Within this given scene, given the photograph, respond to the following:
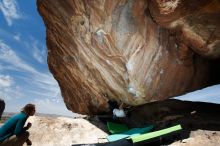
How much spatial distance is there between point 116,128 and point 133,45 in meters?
3.35

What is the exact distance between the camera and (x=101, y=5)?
1112cm

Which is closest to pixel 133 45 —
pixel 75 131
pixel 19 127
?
pixel 75 131

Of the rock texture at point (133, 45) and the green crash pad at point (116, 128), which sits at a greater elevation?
the rock texture at point (133, 45)

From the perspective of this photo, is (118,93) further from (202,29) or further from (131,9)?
(202,29)

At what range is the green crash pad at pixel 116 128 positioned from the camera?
11555mm

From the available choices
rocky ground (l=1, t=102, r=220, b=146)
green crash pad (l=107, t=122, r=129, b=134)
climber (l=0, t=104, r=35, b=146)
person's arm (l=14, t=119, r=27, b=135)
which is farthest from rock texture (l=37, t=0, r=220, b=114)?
person's arm (l=14, t=119, r=27, b=135)

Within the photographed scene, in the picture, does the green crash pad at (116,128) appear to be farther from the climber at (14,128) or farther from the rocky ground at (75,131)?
the climber at (14,128)

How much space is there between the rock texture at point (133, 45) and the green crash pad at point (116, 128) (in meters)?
1.23

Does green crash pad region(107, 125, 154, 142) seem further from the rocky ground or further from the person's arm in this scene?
the person's arm

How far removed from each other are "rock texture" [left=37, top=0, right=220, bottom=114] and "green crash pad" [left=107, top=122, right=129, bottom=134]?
1.23 m

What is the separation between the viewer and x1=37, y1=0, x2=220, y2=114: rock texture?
10266 mm

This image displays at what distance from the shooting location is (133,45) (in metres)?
11.4

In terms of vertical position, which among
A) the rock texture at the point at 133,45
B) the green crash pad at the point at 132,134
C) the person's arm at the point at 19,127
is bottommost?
the person's arm at the point at 19,127

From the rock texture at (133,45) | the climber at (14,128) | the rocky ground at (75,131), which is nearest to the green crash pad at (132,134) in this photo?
the rocky ground at (75,131)
